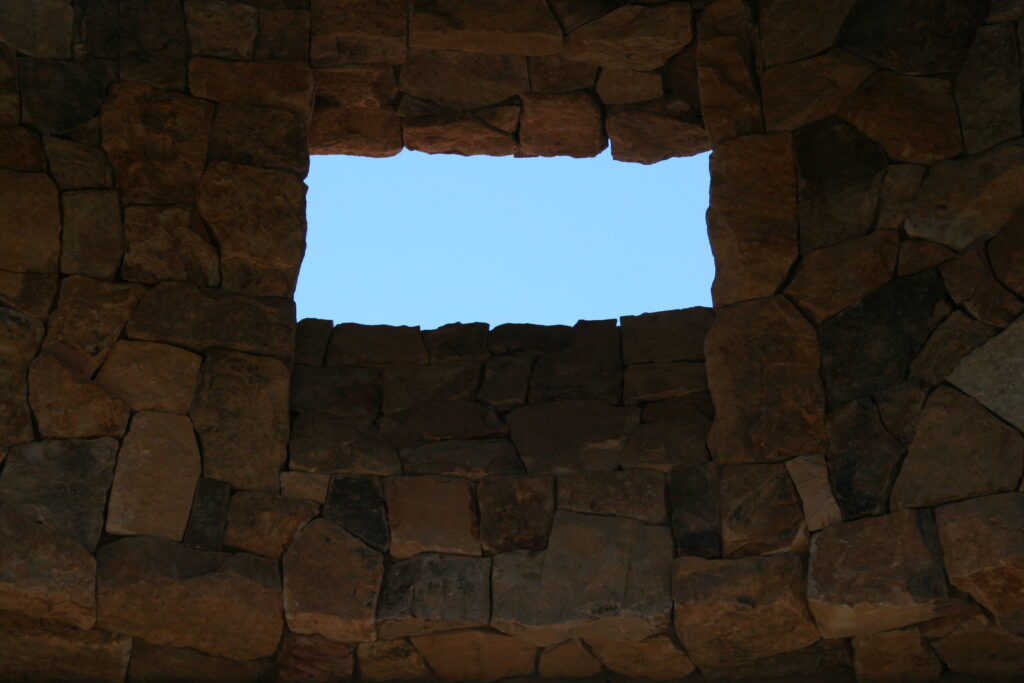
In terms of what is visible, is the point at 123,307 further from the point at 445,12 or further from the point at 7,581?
the point at 445,12

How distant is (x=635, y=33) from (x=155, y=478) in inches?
95.5

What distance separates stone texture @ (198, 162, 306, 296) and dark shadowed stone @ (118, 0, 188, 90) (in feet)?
1.33

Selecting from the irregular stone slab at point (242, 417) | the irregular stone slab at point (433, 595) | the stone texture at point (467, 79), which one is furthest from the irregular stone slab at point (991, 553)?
the stone texture at point (467, 79)

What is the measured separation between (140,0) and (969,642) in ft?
12.0

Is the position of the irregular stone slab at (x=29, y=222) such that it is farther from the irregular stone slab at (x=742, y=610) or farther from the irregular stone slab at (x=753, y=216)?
the irregular stone slab at (x=742, y=610)

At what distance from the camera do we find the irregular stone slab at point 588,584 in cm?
416

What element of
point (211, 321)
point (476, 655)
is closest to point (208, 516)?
point (211, 321)

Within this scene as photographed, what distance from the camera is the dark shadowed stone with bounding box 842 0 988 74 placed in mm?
4316

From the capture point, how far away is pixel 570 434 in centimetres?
464

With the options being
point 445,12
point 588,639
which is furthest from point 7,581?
point 445,12

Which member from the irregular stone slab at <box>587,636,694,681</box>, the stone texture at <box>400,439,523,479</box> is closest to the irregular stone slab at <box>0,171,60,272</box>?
the stone texture at <box>400,439,523,479</box>

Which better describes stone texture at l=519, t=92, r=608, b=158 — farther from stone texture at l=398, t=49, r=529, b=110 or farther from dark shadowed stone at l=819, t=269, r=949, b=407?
dark shadowed stone at l=819, t=269, r=949, b=407

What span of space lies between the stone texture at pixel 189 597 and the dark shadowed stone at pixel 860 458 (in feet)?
6.20

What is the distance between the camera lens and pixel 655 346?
15.7 feet
